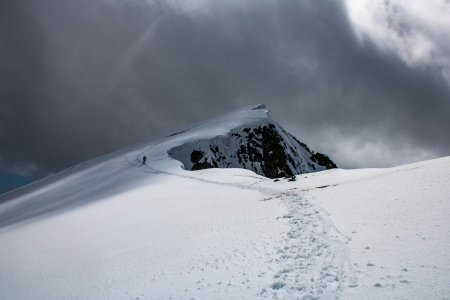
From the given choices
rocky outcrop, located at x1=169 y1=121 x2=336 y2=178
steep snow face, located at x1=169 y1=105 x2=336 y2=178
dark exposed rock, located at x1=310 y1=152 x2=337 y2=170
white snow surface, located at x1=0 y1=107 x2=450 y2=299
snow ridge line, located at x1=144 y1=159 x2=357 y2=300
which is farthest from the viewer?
dark exposed rock, located at x1=310 y1=152 x2=337 y2=170

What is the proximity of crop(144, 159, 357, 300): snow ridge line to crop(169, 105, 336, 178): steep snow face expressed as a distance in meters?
53.1

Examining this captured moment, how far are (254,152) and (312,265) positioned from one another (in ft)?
276

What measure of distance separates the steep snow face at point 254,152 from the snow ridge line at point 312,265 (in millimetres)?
53123

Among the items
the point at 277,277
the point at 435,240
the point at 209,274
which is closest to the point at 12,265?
the point at 209,274

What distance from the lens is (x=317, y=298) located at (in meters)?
6.00

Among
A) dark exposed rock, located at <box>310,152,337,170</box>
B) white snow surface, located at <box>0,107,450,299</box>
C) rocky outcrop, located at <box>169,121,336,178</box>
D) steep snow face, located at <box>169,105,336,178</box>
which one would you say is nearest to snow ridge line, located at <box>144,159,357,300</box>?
white snow surface, located at <box>0,107,450,299</box>

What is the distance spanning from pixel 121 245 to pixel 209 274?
5.97 metres

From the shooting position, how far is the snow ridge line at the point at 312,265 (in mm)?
6324

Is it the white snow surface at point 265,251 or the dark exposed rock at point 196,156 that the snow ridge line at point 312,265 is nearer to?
the white snow surface at point 265,251

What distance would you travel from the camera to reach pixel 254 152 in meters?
91.3

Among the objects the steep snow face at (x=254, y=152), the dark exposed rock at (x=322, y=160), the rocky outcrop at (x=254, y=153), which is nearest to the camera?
the rocky outcrop at (x=254, y=153)

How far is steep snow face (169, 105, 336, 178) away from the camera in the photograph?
70938 millimetres

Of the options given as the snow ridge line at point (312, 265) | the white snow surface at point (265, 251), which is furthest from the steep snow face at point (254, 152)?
the snow ridge line at point (312, 265)

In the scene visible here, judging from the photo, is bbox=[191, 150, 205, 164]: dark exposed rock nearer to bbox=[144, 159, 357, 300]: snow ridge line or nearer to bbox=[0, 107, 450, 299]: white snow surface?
bbox=[0, 107, 450, 299]: white snow surface
